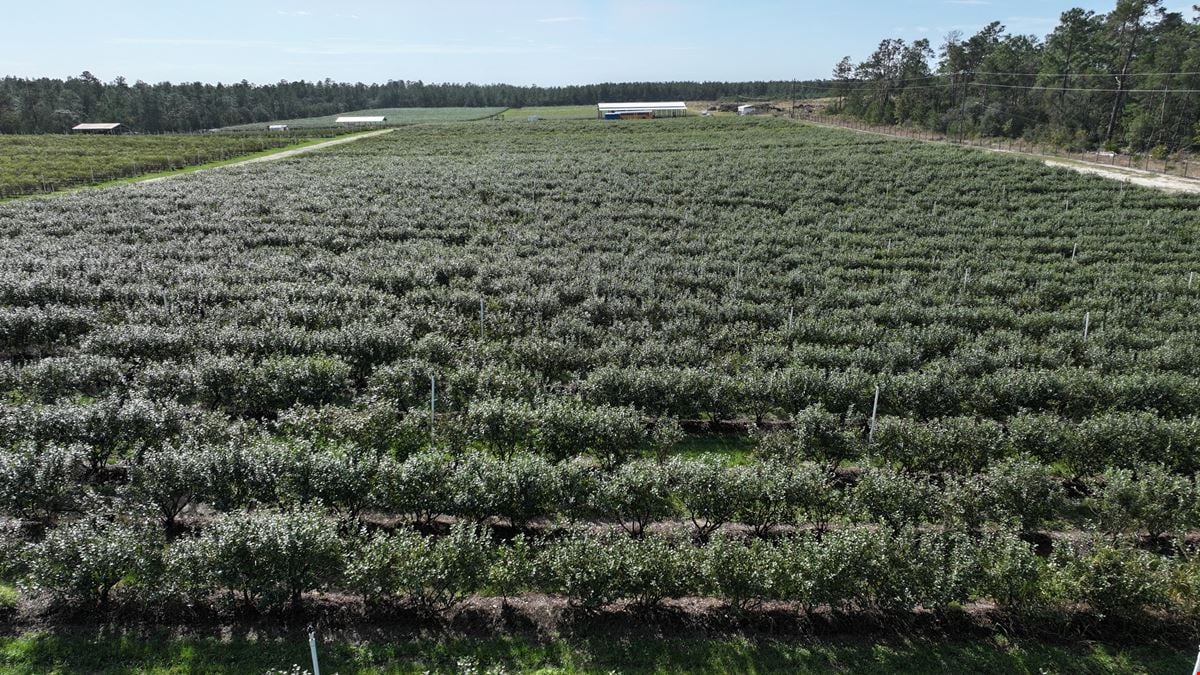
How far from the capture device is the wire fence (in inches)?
2336

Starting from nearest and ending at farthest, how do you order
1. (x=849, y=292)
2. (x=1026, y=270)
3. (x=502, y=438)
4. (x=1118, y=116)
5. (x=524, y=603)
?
(x=524, y=603) < (x=502, y=438) < (x=849, y=292) < (x=1026, y=270) < (x=1118, y=116)

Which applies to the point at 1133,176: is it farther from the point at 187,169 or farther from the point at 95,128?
the point at 95,128

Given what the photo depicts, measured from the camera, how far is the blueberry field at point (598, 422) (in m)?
10.8

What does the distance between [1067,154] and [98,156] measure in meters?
105

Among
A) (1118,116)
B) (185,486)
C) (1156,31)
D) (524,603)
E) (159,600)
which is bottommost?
(524,603)

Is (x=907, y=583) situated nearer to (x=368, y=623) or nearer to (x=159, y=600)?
(x=368, y=623)

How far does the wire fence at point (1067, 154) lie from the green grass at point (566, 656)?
64914mm

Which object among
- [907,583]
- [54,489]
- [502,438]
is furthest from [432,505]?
[907,583]

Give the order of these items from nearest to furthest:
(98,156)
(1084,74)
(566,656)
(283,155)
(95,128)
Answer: (566,656)
(98,156)
(283,155)
(1084,74)
(95,128)

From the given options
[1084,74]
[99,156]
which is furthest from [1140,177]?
[99,156]

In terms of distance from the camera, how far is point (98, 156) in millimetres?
70062

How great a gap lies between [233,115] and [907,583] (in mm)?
162045

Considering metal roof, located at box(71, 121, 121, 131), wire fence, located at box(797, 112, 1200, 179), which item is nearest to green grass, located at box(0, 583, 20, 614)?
wire fence, located at box(797, 112, 1200, 179)

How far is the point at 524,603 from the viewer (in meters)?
11.6
